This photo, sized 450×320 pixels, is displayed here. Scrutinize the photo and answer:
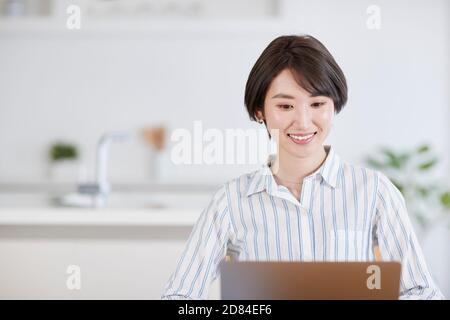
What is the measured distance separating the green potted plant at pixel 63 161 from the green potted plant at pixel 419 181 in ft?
4.70

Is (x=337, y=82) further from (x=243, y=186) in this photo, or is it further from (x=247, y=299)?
(x=247, y=299)

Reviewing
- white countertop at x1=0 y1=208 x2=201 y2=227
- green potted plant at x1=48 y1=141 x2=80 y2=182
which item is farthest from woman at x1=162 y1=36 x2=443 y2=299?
green potted plant at x1=48 y1=141 x2=80 y2=182

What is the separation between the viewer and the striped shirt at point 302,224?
0.98 meters

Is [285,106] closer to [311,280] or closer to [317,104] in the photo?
[317,104]

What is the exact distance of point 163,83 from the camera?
10.0ft

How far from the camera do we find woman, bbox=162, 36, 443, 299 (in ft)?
3.07

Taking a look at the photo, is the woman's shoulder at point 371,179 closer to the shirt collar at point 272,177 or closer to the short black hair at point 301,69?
the shirt collar at point 272,177

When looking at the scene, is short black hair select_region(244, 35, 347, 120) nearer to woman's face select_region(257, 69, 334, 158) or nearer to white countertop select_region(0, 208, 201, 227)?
woman's face select_region(257, 69, 334, 158)

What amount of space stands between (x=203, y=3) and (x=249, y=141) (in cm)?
215

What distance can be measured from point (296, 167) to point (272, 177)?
43 mm

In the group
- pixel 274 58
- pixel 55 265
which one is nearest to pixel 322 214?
pixel 274 58

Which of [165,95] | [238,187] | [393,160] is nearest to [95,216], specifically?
[238,187]

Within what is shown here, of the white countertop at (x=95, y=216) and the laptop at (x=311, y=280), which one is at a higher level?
the laptop at (x=311, y=280)

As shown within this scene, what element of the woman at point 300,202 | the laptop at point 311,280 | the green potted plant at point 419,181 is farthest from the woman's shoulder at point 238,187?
the green potted plant at point 419,181
